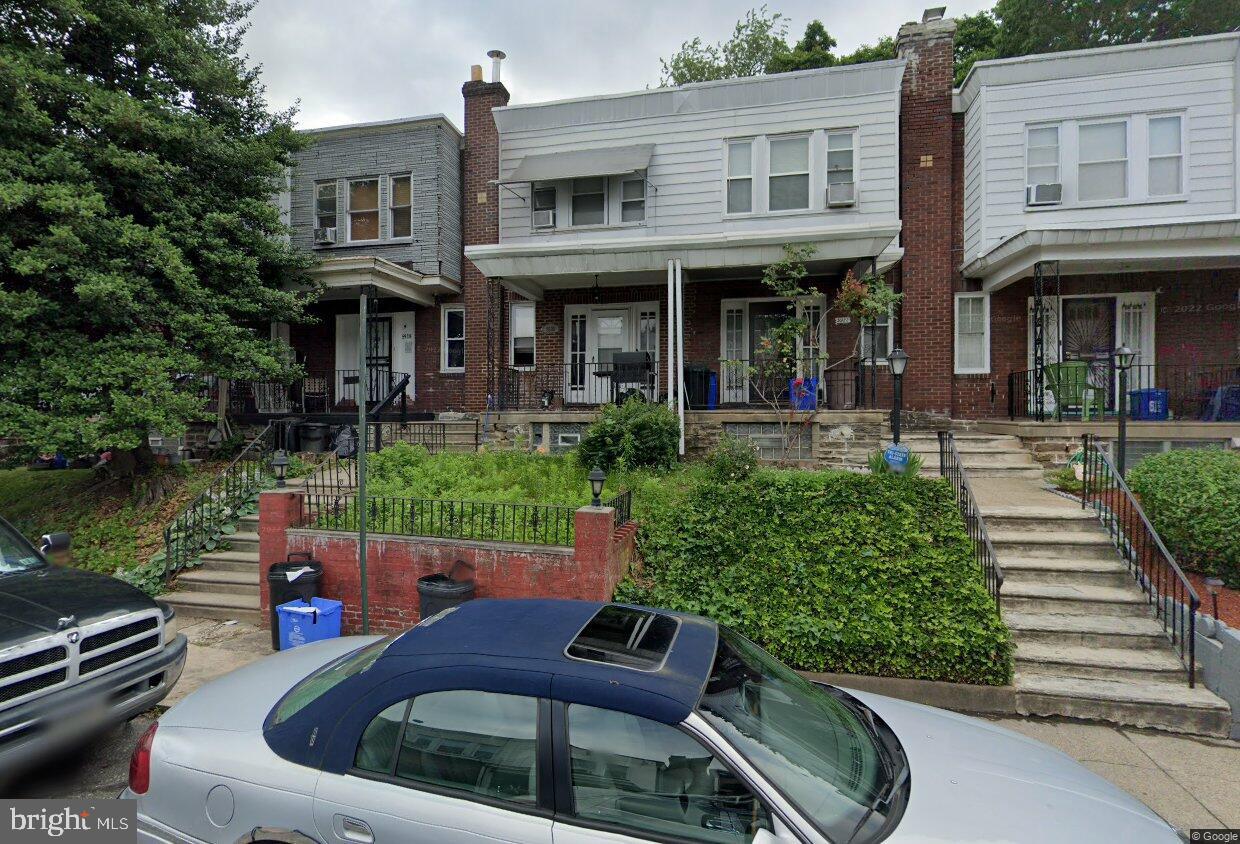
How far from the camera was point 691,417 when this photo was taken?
11016 mm

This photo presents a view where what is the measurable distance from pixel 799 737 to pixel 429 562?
16.4 ft

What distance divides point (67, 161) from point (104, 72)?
2.37 metres

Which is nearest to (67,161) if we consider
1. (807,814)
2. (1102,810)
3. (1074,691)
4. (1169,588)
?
(807,814)

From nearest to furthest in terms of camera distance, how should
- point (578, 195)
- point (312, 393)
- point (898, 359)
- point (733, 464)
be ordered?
point (898, 359), point (733, 464), point (578, 195), point (312, 393)

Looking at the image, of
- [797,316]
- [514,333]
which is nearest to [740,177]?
[797,316]

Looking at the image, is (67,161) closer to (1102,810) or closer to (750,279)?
(750,279)

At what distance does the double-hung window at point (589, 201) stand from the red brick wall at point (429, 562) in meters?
9.09

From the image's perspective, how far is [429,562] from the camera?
6.69 meters

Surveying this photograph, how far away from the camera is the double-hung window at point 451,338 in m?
15.0

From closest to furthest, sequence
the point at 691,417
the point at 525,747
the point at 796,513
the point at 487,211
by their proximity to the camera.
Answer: the point at 525,747, the point at 796,513, the point at 691,417, the point at 487,211

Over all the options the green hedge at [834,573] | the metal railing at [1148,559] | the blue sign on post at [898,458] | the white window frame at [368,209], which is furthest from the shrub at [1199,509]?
the white window frame at [368,209]

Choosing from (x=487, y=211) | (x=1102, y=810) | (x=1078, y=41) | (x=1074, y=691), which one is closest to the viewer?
(x=1102, y=810)

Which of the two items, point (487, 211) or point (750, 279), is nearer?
point (750, 279)

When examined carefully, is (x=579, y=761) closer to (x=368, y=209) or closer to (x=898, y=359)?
(x=898, y=359)
